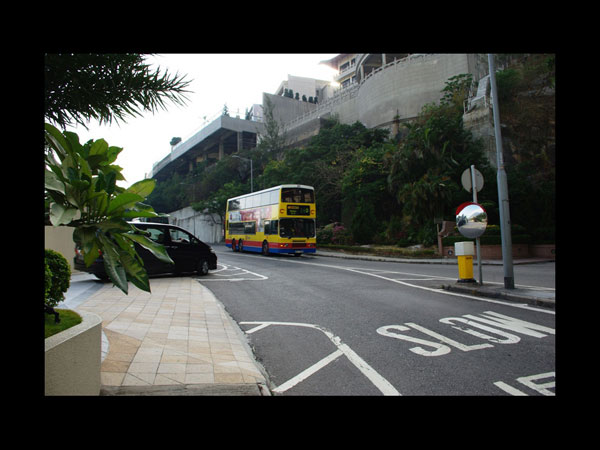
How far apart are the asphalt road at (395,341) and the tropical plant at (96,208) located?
2523 millimetres

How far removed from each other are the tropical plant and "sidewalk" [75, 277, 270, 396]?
6.64ft

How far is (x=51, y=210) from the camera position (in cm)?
166

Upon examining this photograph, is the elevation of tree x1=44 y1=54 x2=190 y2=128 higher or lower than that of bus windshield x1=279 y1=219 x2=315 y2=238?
higher

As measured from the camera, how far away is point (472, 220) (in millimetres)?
9656

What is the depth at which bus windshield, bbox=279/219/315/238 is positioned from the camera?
887 inches

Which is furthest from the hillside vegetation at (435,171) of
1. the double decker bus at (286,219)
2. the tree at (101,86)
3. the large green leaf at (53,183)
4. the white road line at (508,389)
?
the large green leaf at (53,183)

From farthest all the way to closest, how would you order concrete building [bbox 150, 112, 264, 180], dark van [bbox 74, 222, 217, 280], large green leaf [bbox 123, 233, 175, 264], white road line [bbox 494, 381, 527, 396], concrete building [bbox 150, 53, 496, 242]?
concrete building [bbox 150, 112, 264, 180] < concrete building [bbox 150, 53, 496, 242] < dark van [bbox 74, 222, 217, 280] < white road line [bbox 494, 381, 527, 396] < large green leaf [bbox 123, 233, 175, 264]

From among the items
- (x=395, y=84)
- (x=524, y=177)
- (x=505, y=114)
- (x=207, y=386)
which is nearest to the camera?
(x=207, y=386)

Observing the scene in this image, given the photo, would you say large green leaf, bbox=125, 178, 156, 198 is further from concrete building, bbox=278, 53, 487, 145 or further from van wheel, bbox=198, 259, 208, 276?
concrete building, bbox=278, 53, 487, 145

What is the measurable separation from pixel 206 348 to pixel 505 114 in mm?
29274

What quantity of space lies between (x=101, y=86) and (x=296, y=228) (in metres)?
20.1

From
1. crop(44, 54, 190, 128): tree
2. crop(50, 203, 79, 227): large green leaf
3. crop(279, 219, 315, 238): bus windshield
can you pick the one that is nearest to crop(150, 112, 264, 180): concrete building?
crop(279, 219, 315, 238): bus windshield
